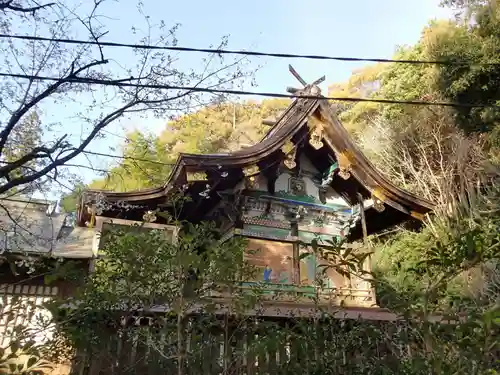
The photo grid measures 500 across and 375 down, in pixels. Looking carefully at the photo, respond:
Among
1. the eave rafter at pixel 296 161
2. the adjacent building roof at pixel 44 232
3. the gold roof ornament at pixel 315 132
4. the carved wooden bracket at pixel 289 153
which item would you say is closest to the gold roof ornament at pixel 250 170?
the eave rafter at pixel 296 161

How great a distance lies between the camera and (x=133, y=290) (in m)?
3.83

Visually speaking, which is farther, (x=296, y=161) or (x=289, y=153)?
(x=296, y=161)

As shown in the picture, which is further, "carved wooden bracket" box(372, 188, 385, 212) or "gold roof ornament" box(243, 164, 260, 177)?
"carved wooden bracket" box(372, 188, 385, 212)

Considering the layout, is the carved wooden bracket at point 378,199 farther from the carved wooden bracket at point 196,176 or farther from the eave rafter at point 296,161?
the carved wooden bracket at point 196,176

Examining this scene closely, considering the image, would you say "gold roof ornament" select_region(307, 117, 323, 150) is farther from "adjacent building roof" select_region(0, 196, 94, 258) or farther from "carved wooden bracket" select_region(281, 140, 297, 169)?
"adjacent building roof" select_region(0, 196, 94, 258)

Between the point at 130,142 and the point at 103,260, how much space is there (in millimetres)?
3646

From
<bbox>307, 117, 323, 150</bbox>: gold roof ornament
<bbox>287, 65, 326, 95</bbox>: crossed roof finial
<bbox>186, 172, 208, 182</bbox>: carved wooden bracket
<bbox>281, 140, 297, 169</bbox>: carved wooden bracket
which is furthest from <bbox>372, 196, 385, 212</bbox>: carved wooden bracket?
<bbox>186, 172, 208, 182</bbox>: carved wooden bracket

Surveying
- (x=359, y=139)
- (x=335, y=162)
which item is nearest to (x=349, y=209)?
(x=335, y=162)

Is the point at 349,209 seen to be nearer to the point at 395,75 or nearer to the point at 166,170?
the point at 166,170

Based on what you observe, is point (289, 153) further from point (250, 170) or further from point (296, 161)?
point (250, 170)

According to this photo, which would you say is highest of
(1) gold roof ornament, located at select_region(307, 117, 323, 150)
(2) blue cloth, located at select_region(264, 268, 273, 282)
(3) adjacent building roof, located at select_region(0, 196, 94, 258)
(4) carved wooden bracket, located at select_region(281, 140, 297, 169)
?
(1) gold roof ornament, located at select_region(307, 117, 323, 150)

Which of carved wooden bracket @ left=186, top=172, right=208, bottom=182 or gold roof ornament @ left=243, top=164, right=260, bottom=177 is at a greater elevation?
gold roof ornament @ left=243, top=164, right=260, bottom=177

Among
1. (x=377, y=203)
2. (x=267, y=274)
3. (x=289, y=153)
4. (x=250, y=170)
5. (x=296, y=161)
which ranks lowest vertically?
(x=267, y=274)

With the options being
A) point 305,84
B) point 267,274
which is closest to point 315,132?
point 305,84
